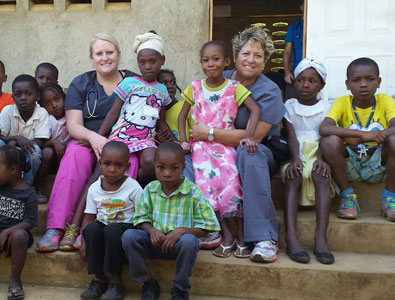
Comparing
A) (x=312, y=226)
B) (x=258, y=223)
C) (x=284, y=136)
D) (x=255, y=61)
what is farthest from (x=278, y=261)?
(x=255, y=61)

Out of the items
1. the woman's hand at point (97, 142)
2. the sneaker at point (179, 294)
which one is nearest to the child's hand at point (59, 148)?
the woman's hand at point (97, 142)

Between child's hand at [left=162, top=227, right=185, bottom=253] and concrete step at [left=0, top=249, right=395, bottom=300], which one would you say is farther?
concrete step at [left=0, top=249, right=395, bottom=300]

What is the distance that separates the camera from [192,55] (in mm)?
5086

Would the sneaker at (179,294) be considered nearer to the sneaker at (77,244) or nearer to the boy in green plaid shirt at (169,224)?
the boy in green plaid shirt at (169,224)

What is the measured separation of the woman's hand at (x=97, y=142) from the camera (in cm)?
340

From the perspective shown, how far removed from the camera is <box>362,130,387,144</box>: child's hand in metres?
3.29

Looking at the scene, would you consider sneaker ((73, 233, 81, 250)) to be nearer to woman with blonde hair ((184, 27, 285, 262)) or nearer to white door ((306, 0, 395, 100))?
woman with blonde hair ((184, 27, 285, 262))

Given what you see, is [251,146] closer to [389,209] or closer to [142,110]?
[142,110]

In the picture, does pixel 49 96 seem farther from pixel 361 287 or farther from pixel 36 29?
pixel 361 287

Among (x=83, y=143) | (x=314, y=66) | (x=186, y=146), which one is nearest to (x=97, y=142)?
(x=83, y=143)

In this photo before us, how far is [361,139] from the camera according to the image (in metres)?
3.33

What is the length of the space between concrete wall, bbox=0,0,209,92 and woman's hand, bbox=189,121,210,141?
1.93m

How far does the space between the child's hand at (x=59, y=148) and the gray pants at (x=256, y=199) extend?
1.53 meters

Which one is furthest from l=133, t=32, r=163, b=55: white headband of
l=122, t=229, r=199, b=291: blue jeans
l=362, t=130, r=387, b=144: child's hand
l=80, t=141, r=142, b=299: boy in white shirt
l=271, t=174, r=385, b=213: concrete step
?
l=362, t=130, r=387, b=144: child's hand
